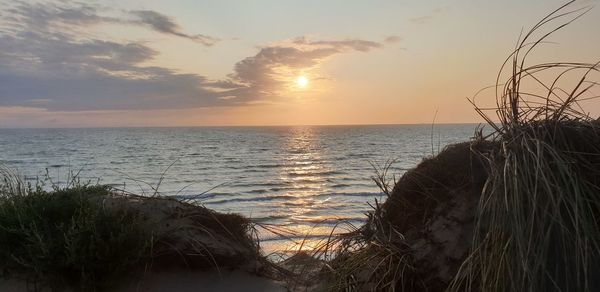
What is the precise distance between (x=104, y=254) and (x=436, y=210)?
2.80 meters

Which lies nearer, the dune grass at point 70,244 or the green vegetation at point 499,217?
the green vegetation at point 499,217

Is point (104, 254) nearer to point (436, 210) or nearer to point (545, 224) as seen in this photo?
point (436, 210)

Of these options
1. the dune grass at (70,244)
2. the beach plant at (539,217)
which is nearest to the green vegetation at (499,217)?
the beach plant at (539,217)

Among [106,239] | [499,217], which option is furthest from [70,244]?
[499,217]

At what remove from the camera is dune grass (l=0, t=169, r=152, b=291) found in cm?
415

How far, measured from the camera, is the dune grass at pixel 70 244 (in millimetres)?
4152

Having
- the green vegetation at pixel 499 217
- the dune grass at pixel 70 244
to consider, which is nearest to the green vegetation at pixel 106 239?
the dune grass at pixel 70 244

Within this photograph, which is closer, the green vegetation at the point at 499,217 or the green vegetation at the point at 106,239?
the green vegetation at the point at 499,217

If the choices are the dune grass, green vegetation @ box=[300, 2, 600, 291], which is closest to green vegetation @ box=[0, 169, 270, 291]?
the dune grass

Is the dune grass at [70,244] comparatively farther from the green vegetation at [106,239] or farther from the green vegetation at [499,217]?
the green vegetation at [499,217]

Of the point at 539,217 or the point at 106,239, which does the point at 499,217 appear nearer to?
the point at 539,217

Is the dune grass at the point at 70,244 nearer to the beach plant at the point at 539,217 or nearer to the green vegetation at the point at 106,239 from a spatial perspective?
the green vegetation at the point at 106,239

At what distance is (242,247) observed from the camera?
5.30 metres

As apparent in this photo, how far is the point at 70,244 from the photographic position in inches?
162
